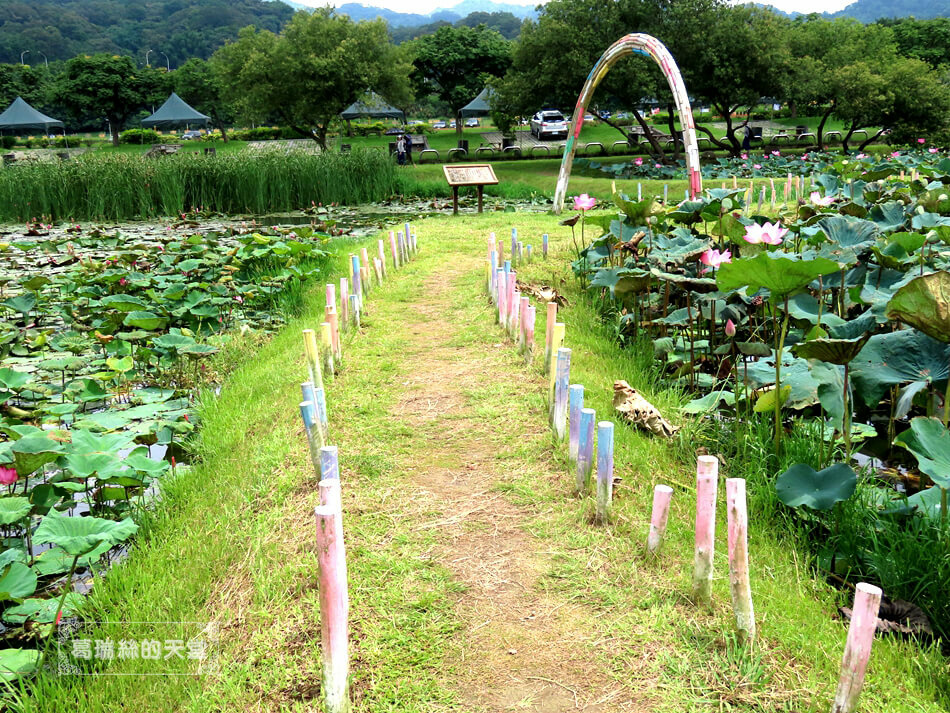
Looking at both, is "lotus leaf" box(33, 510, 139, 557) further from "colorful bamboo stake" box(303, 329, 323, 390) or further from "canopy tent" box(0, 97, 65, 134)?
"canopy tent" box(0, 97, 65, 134)

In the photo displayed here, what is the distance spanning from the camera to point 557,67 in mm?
19641

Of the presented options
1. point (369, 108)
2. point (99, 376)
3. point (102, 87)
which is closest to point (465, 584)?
point (99, 376)

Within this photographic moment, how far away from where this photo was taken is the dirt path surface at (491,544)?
2082 millimetres

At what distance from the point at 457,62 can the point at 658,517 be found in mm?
48614

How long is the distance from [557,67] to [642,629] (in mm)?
19382

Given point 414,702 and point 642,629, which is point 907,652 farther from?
point 414,702

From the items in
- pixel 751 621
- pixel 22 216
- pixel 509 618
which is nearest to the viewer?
pixel 751 621

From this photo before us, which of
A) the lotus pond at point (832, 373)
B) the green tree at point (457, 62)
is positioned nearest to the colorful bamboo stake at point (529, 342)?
the lotus pond at point (832, 373)

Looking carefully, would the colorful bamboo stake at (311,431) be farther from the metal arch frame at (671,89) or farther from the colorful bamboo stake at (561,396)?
the metal arch frame at (671,89)

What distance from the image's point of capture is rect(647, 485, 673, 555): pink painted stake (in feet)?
8.02

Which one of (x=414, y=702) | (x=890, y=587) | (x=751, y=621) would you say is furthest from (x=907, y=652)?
(x=414, y=702)

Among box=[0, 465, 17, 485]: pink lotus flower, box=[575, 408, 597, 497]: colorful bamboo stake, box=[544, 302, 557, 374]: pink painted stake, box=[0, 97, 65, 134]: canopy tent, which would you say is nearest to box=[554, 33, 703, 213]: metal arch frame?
box=[544, 302, 557, 374]: pink painted stake

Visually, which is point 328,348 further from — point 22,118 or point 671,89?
point 22,118

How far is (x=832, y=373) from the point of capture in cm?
297
